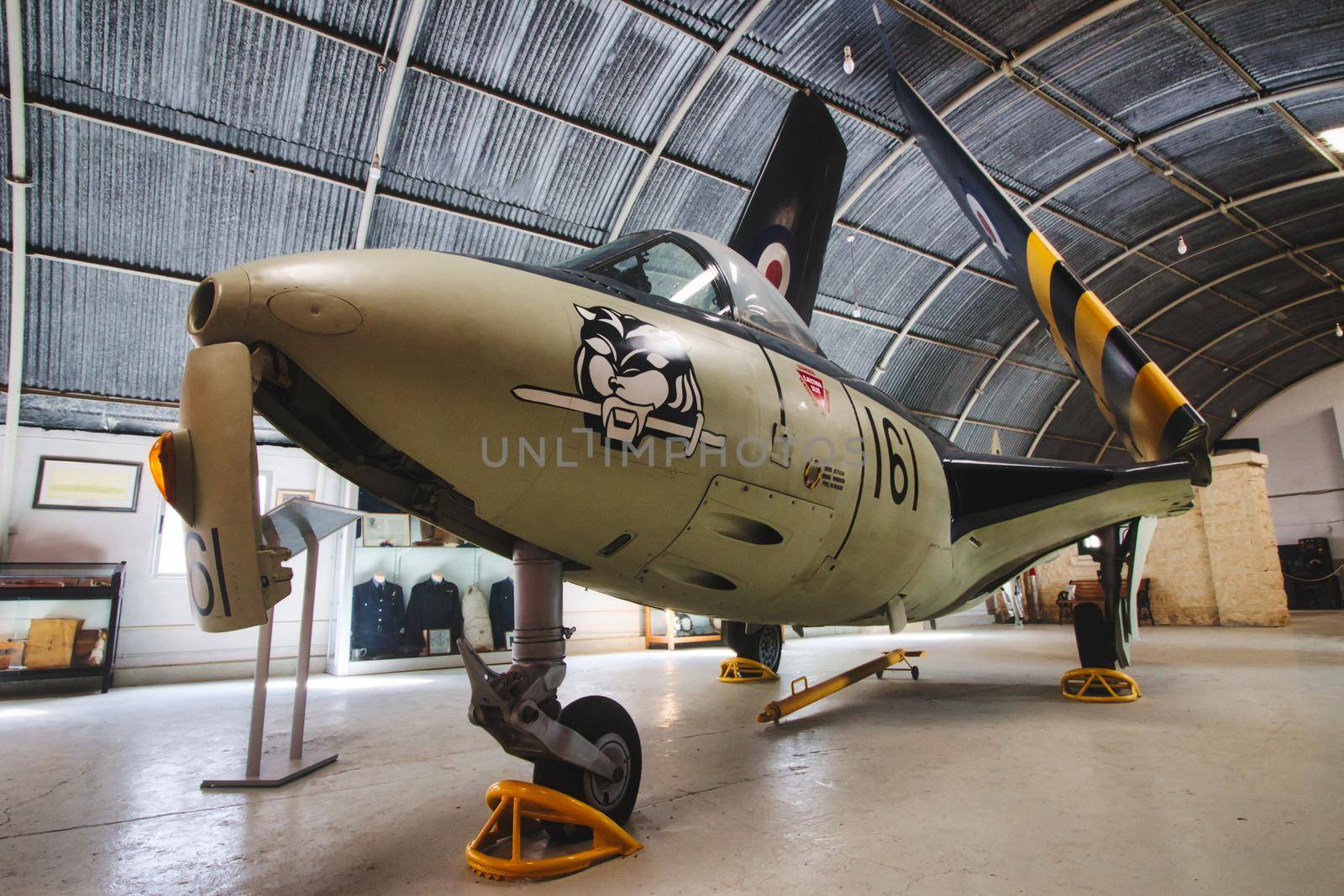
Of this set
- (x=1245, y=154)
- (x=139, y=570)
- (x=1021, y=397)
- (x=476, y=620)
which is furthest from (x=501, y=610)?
(x=1245, y=154)

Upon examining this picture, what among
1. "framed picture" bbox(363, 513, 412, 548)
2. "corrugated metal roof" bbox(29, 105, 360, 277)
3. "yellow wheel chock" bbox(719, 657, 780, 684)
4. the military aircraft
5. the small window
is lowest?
"yellow wheel chock" bbox(719, 657, 780, 684)

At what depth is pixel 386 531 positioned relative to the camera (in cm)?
1281

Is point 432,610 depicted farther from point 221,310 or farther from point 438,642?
point 221,310

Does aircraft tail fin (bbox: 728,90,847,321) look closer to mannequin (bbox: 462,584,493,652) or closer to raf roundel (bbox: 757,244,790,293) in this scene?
raf roundel (bbox: 757,244,790,293)

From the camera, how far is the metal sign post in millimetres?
4219

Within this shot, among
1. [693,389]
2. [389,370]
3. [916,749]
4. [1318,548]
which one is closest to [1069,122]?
[916,749]

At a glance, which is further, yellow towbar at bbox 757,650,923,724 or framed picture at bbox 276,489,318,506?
framed picture at bbox 276,489,318,506

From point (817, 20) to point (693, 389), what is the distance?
1097 cm

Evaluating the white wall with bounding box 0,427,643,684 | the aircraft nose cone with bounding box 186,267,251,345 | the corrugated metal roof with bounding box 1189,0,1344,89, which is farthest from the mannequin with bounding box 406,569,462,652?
the corrugated metal roof with bounding box 1189,0,1344,89

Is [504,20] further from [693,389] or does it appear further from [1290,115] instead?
[1290,115]

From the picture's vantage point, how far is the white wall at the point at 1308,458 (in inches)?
1010

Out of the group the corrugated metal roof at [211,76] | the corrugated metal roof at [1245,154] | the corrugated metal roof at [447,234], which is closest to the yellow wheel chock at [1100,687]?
the corrugated metal roof at [447,234]

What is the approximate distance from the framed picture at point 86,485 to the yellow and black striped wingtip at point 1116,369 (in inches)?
579

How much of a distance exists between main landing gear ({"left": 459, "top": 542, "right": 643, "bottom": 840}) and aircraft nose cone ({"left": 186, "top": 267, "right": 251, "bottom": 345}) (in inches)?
55.1
